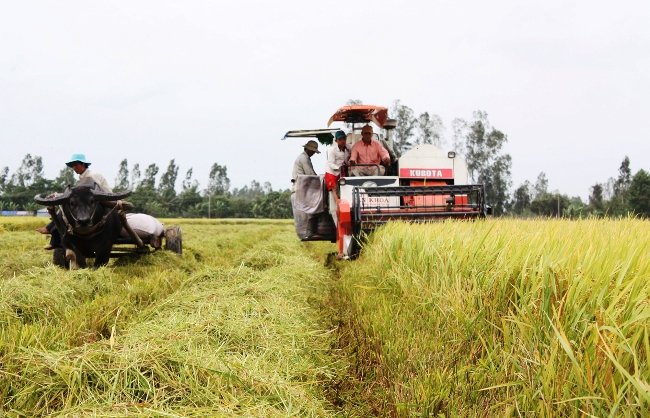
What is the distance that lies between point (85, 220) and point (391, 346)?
16.5 ft

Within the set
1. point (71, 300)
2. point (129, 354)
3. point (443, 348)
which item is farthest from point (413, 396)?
point (71, 300)

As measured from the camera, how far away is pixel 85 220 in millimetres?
6594

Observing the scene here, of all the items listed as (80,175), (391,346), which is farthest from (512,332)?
(80,175)

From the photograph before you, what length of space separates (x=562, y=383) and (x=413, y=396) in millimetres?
835

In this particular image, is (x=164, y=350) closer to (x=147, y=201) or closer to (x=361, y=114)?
(x=361, y=114)

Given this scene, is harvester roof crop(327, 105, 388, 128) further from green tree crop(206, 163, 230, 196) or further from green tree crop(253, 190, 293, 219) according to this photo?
green tree crop(206, 163, 230, 196)

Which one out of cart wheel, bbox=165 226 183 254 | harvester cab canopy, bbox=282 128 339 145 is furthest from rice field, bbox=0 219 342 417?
harvester cab canopy, bbox=282 128 339 145

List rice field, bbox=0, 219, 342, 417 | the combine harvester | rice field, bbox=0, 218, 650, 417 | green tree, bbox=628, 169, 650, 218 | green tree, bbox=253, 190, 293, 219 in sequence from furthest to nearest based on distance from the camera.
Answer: green tree, bbox=253, 190, 293, 219, green tree, bbox=628, 169, 650, 218, the combine harvester, rice field, bbox=0, 219, 342, 417, rice field, bbox=0, 218, 650, 417

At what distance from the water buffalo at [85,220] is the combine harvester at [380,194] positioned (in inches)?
123

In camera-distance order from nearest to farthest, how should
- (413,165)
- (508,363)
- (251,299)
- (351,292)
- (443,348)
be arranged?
(508,363), (443,348), (251,299), (351,292), (413,165)

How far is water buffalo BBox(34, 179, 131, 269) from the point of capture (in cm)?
670

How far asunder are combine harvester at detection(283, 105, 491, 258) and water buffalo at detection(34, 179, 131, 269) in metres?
3.12

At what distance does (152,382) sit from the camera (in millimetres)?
2387

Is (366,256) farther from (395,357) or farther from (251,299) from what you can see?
(395,357)
